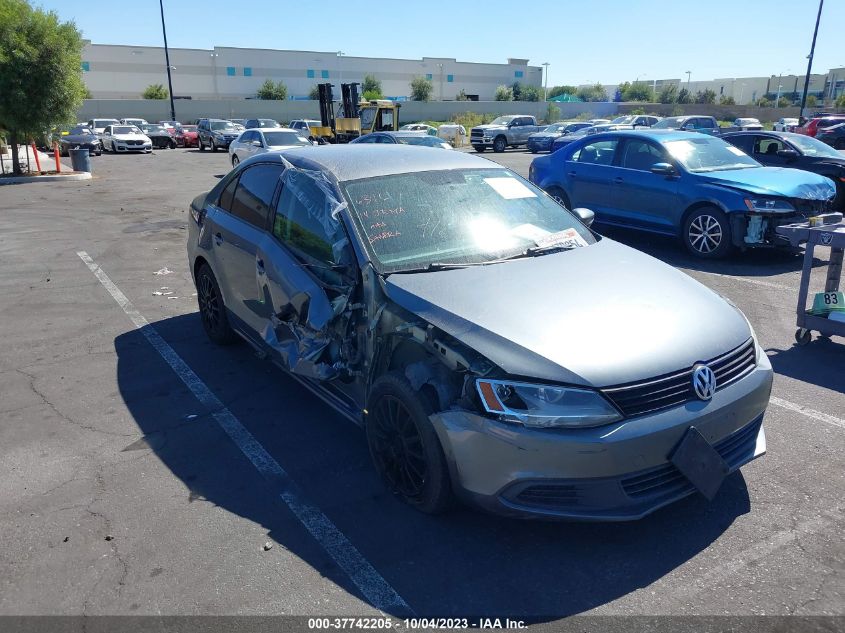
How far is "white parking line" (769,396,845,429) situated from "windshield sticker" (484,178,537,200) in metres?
2.26

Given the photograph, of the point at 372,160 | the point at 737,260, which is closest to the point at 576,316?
the point at 372,160

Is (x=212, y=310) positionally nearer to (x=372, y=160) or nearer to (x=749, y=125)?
(x=372, y=160)

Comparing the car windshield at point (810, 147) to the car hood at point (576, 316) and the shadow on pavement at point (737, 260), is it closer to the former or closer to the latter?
the shadow on pavement at point (737, 260)

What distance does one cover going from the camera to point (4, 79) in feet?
63.7

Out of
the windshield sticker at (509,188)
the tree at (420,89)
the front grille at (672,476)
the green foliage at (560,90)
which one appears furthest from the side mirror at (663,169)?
the green foliage at (560,90)

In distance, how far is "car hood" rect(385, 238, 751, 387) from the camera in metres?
2.99

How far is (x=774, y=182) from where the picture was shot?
29.3 feet

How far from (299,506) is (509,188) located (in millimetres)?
2534

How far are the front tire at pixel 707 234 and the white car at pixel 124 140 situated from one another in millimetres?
32267

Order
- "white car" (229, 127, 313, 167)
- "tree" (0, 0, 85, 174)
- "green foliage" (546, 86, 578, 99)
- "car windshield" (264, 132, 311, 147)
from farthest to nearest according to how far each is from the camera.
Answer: "green foliage" (546, 86, 578, 99) < "car windshield" (264, 132, 311, 147) < "white car" (229, 127, 313, 167) < "tree" (0, 0, 85, 174)

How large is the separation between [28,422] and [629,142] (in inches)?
336

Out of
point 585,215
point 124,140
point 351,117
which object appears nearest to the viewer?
point 585,215

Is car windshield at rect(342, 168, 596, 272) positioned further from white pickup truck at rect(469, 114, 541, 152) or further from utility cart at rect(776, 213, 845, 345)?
white pickup truck at rect(469, 114, 541, 152)

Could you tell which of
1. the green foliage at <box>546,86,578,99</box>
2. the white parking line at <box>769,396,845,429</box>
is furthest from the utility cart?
the green foliage at <box>546,86,578,99</box>
